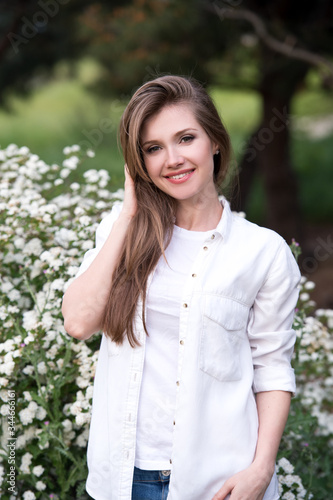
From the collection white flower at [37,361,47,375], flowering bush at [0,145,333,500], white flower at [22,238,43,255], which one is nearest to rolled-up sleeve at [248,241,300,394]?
flowering bush at [0,145,333,500]

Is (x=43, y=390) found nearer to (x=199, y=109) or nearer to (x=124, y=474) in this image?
(x=124, y=474)

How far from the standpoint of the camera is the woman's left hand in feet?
5.15

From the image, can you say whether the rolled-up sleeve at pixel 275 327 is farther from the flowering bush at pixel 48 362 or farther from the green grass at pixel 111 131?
the green grass at pixel 111 131

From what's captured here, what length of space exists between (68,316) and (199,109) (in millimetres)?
707

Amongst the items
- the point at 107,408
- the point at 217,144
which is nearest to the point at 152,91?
the point at 217,144

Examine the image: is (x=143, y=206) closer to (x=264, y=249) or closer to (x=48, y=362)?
(x=264, y=249)

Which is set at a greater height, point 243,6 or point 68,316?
point 243,6

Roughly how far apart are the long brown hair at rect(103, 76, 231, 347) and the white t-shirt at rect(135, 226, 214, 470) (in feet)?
0.15

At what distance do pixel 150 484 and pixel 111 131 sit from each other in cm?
1015

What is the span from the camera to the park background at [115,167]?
2293mm

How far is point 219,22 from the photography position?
230 inches

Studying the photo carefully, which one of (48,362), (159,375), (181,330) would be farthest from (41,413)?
(181,330)

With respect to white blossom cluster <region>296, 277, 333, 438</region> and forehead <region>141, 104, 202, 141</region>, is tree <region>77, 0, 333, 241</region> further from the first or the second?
forehead <region>141, 104, 202, 141</region>

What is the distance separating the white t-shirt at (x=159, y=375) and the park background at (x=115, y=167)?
0.52m
